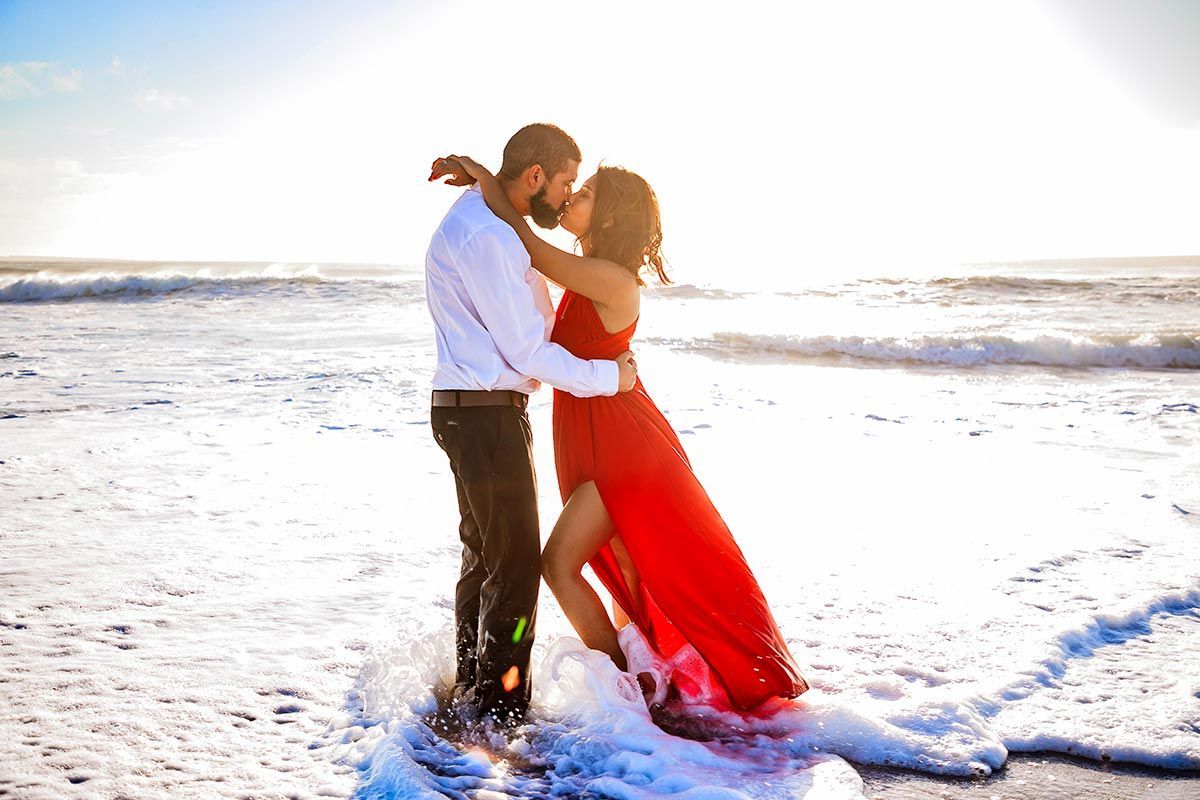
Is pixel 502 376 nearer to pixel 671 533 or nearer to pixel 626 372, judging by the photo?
pixel 626 372

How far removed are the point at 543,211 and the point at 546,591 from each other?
2511mm

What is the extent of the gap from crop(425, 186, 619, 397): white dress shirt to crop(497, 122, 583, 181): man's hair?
0.18 metres

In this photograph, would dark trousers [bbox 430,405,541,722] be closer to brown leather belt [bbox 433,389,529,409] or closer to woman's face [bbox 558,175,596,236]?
brown leather belt [bbox 433,389,529,409]

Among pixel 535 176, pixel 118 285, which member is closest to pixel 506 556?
pixel 535 176

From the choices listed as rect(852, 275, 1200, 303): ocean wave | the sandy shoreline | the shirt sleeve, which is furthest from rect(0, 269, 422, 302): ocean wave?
the sandy shoreline

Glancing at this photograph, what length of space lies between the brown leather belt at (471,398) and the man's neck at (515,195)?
0.70m

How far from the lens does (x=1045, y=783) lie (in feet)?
10.2

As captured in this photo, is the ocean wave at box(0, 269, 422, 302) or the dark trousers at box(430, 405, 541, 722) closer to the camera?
the dark trousers at box(430, 405, 541, 722)

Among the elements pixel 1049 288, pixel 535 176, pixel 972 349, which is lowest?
pixel 972 349

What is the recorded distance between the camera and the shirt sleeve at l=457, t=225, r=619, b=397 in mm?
2945

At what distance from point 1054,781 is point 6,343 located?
52.6 feet

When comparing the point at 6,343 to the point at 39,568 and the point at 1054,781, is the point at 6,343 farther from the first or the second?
the point at 1054,781

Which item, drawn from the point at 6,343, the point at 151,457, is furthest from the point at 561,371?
the point at 6,343

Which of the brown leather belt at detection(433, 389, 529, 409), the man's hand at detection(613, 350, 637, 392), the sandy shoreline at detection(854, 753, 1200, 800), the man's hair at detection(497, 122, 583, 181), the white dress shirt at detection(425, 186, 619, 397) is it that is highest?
the man's hair at detection(497, 122, 583, 181)
